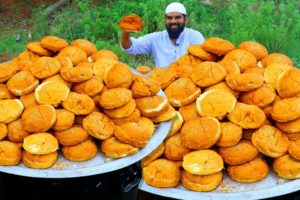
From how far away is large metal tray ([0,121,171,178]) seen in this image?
2.24 metres

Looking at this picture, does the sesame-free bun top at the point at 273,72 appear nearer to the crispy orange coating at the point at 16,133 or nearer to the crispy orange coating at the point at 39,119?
the crispy orange coating at the point at 39,119

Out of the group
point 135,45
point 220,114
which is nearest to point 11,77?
point 220,114

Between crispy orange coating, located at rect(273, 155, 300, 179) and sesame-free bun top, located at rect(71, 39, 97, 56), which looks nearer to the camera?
crispy orange coating, located at rect(273, 155, 300, 179)

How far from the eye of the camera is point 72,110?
2410 mm

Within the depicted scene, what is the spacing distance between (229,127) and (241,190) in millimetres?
313

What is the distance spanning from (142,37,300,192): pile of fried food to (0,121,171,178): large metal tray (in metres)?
0.16

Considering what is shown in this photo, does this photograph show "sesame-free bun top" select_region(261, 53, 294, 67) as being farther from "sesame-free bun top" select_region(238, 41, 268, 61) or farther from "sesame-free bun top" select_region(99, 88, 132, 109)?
"sesame-free bun top" select_region(99, 88, 132, 109)

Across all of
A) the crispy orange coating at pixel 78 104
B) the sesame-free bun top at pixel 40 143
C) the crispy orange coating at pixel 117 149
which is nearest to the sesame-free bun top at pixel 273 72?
the crispy orange coating at pixel 117 149

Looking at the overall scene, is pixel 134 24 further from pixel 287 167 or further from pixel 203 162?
pixel 287 167

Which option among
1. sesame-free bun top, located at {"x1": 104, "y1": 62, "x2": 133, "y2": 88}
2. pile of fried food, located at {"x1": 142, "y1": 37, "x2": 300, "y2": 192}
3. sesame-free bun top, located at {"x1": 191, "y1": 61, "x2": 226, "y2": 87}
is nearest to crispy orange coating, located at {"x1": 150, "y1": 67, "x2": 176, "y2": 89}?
pile of fried food, located at {"x1": 142, "y1": 37, "x2": 300, "y2": 192}

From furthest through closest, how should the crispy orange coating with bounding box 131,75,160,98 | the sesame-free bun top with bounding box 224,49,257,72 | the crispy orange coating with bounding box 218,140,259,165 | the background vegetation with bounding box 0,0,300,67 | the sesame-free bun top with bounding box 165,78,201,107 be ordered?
the background vegetation with bounding box 0,0,300,67, the sesame-free bun top with bounding box 224,49,257,72, the sesame-free bun top with bounding box 165,78,201,107, the crispy orange coating with bounding box 131,75,160,98, the crispy orange coating with bounding box 218,140,259,165

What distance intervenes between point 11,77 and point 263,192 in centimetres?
140

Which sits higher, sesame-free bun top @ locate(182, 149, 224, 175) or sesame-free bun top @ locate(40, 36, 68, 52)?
sesame-free bun top @ locate(40, 36, 68, 52)

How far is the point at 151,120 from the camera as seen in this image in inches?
101
